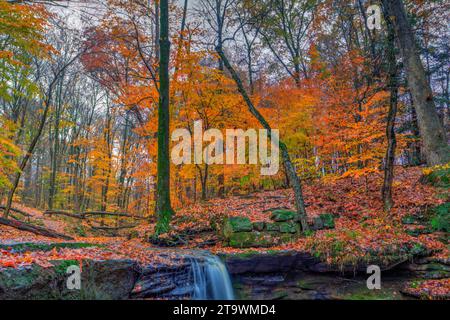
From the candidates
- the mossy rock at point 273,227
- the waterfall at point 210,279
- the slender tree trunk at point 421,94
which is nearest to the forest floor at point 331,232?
the mossy rock at point 273,227

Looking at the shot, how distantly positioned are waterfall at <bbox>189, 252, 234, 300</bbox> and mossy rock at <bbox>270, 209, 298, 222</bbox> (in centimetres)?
296

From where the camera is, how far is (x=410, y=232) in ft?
25.2

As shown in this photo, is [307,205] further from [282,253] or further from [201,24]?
[201,24]

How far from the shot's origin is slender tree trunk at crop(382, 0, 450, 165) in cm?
Result: 888

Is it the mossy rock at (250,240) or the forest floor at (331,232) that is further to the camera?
the mossy rock at (250,240)

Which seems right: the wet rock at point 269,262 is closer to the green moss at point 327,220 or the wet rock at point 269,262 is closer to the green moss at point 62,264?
the green moss at point 327,220

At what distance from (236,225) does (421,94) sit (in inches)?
293

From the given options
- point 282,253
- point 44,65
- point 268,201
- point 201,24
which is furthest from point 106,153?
point 282,253

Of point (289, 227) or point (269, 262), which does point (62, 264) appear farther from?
point (289, 227)

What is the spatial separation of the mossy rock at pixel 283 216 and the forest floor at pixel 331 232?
0.36 metres

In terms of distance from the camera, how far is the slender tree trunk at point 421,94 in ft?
29.1

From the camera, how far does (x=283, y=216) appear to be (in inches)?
352

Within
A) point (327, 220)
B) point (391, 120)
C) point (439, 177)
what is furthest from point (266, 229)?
point (439, 177)
